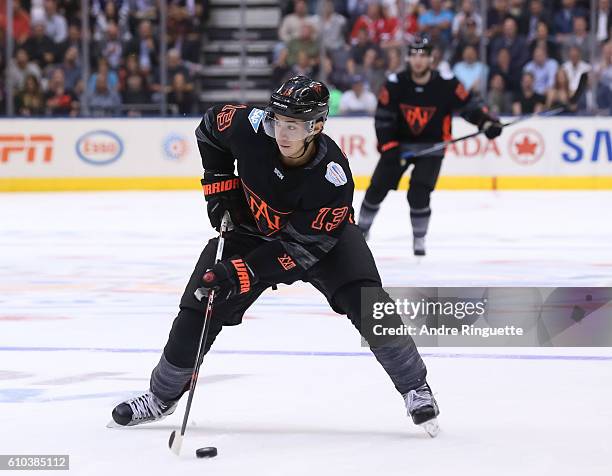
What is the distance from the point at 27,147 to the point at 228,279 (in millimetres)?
10048

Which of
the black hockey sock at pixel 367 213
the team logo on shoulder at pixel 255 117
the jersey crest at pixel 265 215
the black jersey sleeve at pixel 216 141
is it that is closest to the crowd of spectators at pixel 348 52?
the black hockey sock at pixel 367 213

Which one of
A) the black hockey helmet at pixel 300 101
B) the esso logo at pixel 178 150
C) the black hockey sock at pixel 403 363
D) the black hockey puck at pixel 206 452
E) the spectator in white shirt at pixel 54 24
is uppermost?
Answer: the black hockey helmet at pixel 300 101

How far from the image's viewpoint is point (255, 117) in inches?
146

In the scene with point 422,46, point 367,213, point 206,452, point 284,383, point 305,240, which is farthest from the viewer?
point 367,213

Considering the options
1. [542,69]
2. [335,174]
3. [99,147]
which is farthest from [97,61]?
[335,174]

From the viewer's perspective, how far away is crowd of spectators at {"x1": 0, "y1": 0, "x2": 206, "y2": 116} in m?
13.6

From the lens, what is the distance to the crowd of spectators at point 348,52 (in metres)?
13.5

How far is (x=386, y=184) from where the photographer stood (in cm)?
838

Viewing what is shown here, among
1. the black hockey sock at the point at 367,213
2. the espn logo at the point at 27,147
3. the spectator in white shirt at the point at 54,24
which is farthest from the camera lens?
the spectator in white shirt at the point at 54,24

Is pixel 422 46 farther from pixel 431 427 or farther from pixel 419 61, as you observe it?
pixel 431 427

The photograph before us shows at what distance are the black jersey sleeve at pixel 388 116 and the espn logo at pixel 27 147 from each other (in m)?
5.68

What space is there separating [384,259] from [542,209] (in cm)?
357

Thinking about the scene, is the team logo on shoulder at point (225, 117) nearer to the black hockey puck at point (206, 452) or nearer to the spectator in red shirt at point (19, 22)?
the black hockey puck at point (206, 452)

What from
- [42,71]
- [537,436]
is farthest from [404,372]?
[42,71]
